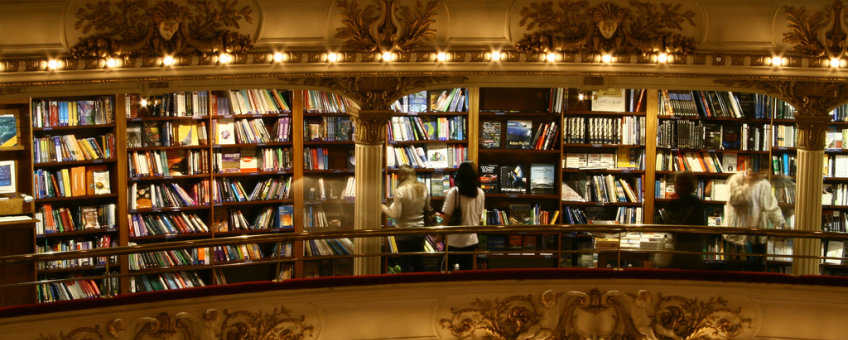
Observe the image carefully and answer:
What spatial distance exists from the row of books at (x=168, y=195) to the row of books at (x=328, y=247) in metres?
0.94

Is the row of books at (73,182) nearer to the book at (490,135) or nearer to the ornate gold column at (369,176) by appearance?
the ornate gold column at (369,176)

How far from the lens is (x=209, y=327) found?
5516mm

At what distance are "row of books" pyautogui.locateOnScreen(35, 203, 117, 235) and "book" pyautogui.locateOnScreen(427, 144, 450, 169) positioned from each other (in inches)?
107

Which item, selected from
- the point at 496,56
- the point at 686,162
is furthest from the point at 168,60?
the point at 686,162

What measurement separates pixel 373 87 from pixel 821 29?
3.17 metres

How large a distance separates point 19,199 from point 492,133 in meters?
3.93

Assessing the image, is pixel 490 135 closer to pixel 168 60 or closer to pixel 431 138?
pixel 431 138

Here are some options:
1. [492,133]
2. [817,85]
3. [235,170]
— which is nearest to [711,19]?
[817,85]

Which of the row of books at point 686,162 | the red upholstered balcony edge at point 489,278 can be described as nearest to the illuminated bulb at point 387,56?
the red upholstered balcony edge at point 489,278

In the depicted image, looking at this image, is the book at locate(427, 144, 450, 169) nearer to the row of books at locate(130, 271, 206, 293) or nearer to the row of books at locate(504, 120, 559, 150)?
the row of books at locate(504, 120, 559, 150)

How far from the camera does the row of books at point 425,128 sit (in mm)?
8148

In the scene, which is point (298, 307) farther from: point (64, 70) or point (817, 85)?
point (817, 85)

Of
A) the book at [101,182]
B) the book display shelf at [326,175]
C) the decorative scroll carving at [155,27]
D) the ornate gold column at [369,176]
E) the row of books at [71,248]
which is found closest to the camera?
the decorative scroll carving at [155,27]

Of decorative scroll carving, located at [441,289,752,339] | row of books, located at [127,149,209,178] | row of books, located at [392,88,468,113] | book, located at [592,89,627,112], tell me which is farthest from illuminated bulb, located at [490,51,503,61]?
row of books, located at [127,149,209,178]
